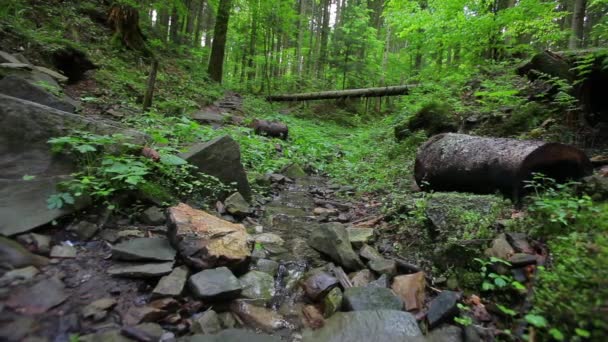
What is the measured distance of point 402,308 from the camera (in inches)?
99.6

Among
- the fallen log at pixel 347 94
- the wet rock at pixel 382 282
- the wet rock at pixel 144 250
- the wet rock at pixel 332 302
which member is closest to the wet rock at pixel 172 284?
the wet rock at pixel 144 250

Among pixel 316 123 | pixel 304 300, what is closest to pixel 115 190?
pixel 304 300

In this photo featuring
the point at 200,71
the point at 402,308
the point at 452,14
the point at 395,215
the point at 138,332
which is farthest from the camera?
the point at 200,71

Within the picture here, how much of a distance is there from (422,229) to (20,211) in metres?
4.05

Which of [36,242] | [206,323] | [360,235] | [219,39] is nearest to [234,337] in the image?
[206,323]

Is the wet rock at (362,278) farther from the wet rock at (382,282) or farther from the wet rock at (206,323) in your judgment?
the wet rock at (206,323)

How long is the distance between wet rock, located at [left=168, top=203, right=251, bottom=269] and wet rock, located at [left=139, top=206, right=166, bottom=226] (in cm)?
25

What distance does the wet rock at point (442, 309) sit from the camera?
2.37 meters

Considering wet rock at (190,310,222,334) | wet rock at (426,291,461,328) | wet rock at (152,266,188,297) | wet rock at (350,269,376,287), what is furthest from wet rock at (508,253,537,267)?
wet rock at (152,266,188,297)

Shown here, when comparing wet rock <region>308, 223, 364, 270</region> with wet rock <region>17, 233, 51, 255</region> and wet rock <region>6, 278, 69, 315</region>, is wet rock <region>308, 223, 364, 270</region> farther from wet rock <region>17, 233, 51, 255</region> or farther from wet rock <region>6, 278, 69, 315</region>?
wet rock <region>17, 233, 51, 255</region>

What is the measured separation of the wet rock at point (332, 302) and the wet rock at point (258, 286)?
19.7 inches

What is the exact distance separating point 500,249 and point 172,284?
279 centimetres

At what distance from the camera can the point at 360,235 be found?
383cm

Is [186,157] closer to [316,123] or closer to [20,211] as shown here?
[20,211]
